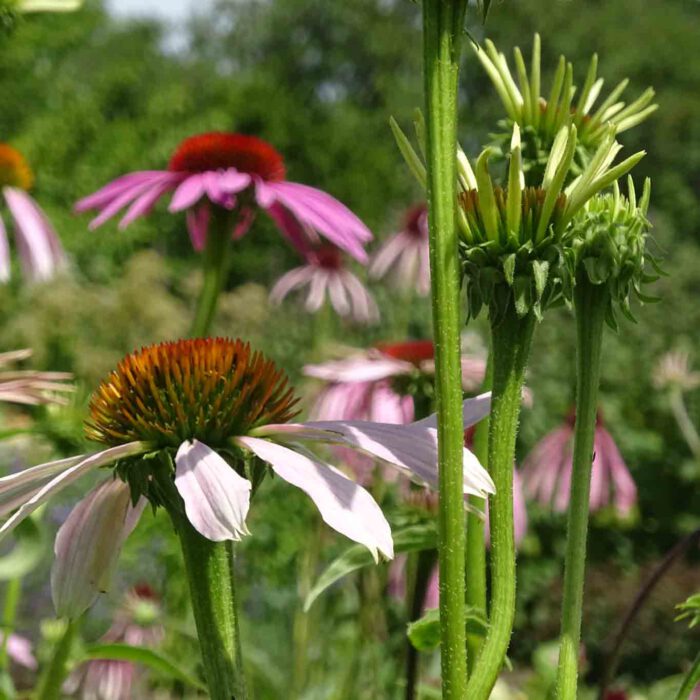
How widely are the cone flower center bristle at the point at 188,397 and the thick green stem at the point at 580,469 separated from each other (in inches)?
5.0

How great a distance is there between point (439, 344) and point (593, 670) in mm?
2267

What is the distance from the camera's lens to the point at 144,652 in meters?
0.57

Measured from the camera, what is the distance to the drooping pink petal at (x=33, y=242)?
1323mm

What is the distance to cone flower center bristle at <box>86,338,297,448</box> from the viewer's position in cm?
46

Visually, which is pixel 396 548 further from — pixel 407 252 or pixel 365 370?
pixel 407 252

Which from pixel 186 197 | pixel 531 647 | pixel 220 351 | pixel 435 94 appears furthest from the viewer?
pixel 531 647

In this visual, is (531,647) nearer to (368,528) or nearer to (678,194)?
(368,528)

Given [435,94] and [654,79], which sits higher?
[654,79]

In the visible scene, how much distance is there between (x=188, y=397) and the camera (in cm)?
47

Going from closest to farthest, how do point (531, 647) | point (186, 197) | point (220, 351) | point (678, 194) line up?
point (220, 351)
point (186, 197)
point (531, 647)
point (678, 194)

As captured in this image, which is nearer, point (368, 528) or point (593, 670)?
point (368, 528)

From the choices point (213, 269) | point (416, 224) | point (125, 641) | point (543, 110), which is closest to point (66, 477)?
point (543, 110)

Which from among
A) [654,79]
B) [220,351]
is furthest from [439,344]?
[654,79]

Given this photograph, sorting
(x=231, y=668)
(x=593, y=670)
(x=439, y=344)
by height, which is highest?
(x=439, y=344)
